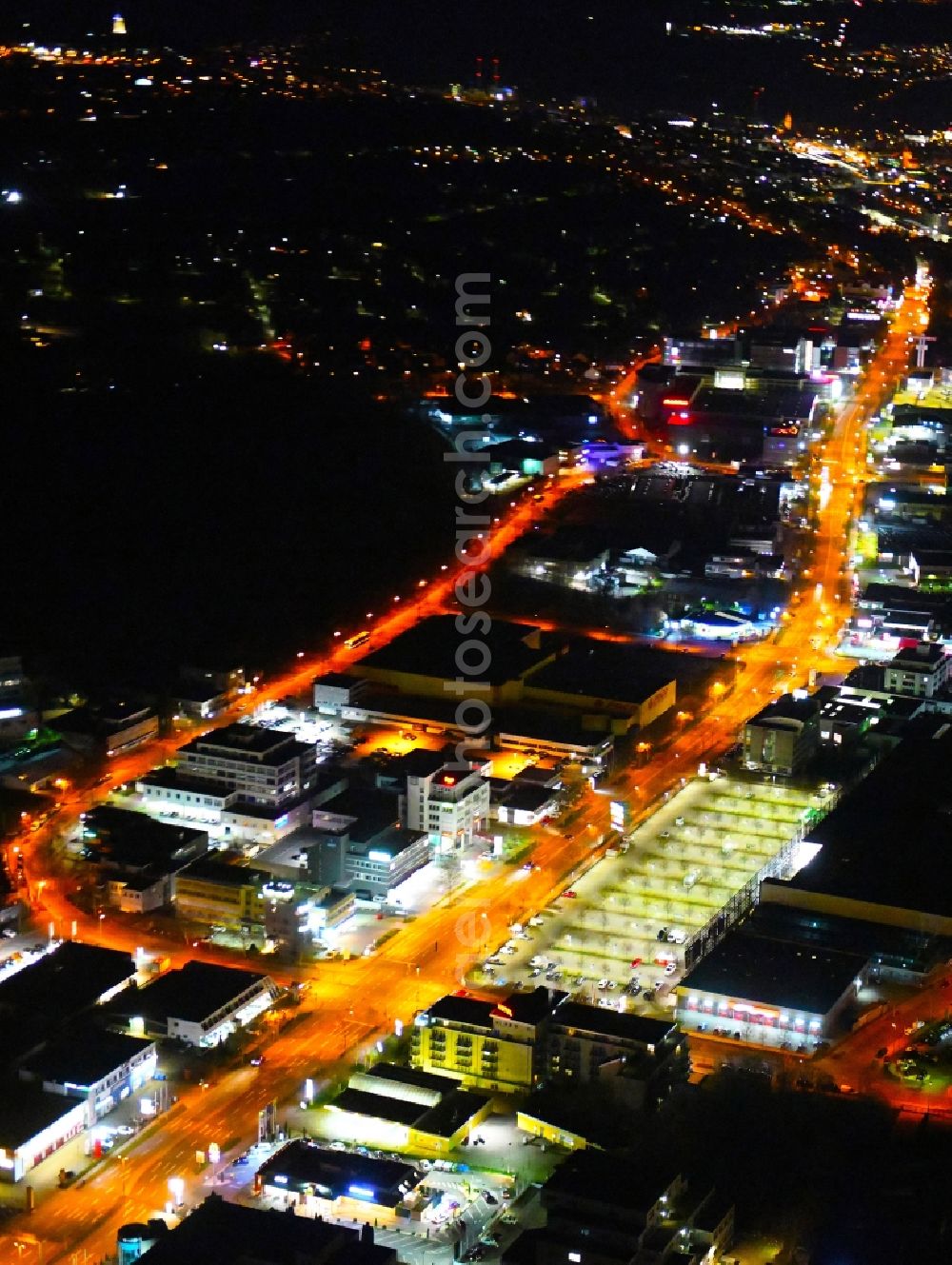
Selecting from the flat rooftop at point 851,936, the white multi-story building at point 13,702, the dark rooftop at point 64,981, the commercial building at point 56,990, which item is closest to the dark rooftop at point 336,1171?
the commercial building at point 56,990

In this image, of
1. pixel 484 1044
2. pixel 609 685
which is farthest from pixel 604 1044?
pixel 609 685

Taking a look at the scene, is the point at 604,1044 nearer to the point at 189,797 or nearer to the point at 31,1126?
the point at 31,1126

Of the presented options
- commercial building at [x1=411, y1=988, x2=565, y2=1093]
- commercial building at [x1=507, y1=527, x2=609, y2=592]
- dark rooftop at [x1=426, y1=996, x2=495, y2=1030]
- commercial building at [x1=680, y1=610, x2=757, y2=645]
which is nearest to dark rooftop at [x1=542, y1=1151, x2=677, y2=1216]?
commercial building at [x1=411, y1=988, x2=565, y2=1093]

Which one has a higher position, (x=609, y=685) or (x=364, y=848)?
(x=364, y=848)

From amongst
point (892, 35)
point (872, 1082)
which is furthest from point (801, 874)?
point (892, 35)

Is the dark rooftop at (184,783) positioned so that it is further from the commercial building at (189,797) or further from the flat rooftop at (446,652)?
the flat rooftop at (446,652)
